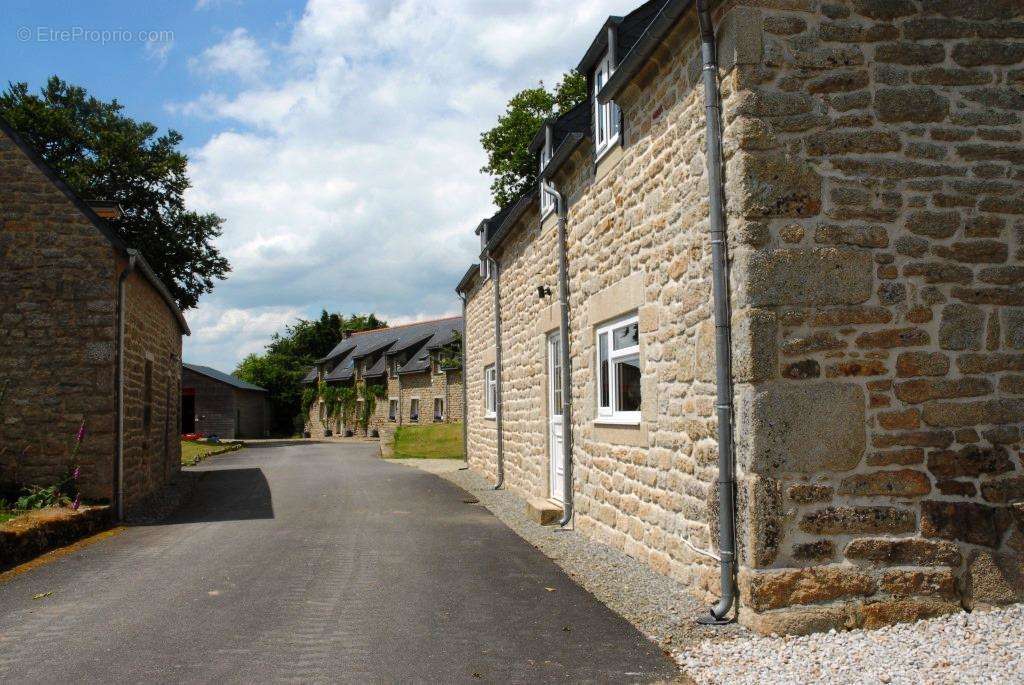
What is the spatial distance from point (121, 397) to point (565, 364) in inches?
261

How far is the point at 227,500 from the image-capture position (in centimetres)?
1412

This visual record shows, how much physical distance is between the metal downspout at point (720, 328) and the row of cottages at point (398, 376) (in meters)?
24.6

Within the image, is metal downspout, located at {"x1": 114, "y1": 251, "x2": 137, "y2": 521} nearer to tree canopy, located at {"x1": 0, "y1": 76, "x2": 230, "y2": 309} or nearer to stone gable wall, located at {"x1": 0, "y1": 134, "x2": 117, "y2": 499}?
stone gable wall, located at {"x1": 0, "y1": 134, "x2": 117, "y2": 499}

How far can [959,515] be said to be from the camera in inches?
220

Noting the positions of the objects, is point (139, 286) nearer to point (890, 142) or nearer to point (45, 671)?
point (45, 671)

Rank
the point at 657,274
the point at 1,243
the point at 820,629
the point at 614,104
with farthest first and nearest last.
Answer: the point at 1,243, the point at 614,104, the point at 657,274, the point at 820,629

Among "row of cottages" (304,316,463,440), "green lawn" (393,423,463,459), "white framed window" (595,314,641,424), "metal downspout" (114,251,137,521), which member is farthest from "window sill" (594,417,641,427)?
"row of cottages" (304,316,463,440)

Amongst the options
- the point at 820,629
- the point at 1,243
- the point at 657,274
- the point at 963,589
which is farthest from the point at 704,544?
the point at 1,243

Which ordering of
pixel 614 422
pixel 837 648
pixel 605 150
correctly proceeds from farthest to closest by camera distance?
pixel 605 150 → pixel 614 422 → pixel 837 648

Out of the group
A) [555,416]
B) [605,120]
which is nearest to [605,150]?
[605,120]

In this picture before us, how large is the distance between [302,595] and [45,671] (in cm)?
215

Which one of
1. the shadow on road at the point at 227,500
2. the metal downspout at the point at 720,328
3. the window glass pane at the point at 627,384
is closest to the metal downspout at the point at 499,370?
the shadow on road at the point at 227,500

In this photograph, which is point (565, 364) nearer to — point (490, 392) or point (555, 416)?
point (555, 416)

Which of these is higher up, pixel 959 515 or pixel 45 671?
pixel 959 515
